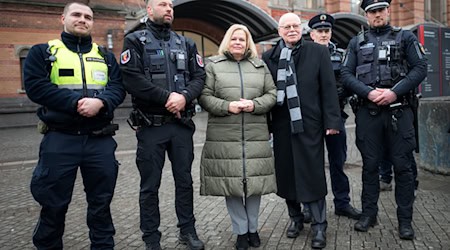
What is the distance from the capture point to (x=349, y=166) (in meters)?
6.95

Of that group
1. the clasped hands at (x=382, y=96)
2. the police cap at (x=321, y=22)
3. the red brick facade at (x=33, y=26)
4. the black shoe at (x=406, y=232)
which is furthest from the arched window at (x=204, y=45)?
the black shoe at (x=406, y=232)

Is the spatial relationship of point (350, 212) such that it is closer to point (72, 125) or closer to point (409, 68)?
point (409, 68)

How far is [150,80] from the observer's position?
3359mm

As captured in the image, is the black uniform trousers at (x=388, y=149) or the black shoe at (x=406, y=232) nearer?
the black shoe at (x=406, y=232)

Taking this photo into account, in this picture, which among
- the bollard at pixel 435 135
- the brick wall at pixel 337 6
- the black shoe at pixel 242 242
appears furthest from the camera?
the brick wall at pixel 337 6

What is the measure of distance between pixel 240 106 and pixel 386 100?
54.1 inches

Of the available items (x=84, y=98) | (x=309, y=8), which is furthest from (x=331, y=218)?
(x=309, y=8)

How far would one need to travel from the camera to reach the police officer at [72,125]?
2.96 metres

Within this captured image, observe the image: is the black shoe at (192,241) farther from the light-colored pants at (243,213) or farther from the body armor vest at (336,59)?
the body armor vest at (336,59)

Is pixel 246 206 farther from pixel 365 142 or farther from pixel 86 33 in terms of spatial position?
pixel 86 33

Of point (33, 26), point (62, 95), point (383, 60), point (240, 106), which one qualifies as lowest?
point (240, 106)

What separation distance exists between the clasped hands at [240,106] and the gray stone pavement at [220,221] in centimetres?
126

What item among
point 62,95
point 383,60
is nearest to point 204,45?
point 383,60

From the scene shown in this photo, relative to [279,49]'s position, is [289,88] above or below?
below
